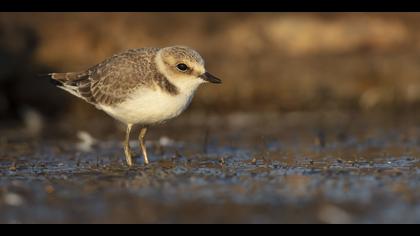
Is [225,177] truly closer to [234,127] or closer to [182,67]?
[182,67]

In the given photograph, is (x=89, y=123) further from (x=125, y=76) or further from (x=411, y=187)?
(x=411, y=187)

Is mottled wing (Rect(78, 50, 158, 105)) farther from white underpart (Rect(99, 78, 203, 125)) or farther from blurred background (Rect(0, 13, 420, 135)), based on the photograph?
blurred background (Rect(0, 13, 420, 135))

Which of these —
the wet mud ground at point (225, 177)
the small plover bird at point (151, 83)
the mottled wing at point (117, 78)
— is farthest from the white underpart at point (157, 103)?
the wet mud ground at point (225, 177)

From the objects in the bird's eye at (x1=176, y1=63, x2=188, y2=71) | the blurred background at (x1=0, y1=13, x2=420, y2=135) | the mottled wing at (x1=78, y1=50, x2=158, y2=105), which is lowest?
the bird's eye at (x1=176, y1=63, x2=188, y2=71)

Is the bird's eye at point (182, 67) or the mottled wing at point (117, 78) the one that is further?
the mottled wing at point (117, 78)

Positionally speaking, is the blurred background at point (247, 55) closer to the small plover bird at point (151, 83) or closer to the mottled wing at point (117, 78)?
the mottled wing at point (117, 78)

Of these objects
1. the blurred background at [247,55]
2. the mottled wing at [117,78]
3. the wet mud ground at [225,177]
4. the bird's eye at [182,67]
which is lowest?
the wet mud ground at [225,177]

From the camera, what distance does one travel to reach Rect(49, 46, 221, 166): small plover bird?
30.3 ft

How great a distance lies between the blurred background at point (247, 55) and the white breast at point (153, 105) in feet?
16.1

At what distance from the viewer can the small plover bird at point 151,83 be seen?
9.25 meters

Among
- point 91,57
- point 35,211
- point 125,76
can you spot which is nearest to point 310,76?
point 91,57

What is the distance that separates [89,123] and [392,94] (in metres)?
5.44

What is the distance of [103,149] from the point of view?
11406 mm

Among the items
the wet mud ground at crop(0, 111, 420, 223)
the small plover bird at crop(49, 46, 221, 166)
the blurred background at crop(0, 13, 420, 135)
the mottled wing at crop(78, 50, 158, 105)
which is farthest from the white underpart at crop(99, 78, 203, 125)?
the blurred background at crop(0, 13, 420, 135)
